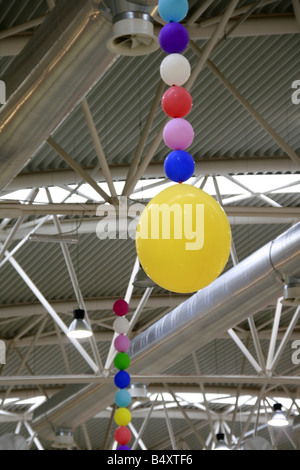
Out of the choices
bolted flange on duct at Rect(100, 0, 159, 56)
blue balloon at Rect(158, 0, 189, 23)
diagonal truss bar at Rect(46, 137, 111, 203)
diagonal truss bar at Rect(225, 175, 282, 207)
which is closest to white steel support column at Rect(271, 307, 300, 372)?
diagonal truss bar at Rect(225, 175, 282, 207)

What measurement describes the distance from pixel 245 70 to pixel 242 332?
15.3m

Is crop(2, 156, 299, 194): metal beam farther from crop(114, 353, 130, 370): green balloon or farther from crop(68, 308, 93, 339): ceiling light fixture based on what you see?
crop(114, 353, 130, 370): green balloon

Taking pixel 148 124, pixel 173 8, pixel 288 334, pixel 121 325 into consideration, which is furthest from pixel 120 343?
pixel 288 334

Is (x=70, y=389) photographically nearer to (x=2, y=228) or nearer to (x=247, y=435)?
(x=2, y=228)

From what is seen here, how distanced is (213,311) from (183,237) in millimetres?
13307

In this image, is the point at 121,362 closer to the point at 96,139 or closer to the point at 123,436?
the point at 123,436

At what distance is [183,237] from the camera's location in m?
5.18

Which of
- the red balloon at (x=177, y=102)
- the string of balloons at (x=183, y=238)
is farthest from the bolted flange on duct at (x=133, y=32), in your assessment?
the string of balloons at (x=183, y=238)

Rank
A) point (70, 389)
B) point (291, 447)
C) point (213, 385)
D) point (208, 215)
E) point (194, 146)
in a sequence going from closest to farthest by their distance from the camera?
point (208, 215), point (194, 146), point (70, 389), point (213, 385), point (291, 447)

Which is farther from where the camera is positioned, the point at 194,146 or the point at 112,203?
the point at 194,146

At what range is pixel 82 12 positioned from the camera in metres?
9.82

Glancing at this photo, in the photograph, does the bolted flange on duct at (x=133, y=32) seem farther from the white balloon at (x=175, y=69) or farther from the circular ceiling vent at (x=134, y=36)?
the white balloon at (x=175, y=69)

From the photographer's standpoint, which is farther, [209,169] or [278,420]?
[278,420]
